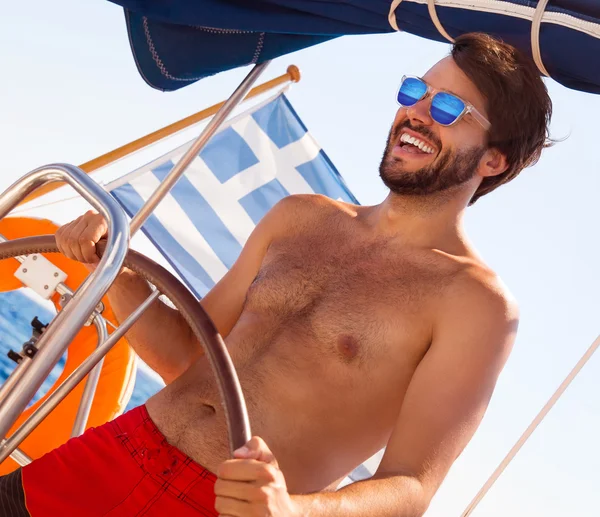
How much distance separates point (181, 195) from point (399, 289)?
9.18ft

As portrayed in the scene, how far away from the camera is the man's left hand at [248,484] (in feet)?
Answer: 4.17

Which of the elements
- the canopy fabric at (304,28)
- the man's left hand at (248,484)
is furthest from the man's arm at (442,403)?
the canopy fabric at (304,28)

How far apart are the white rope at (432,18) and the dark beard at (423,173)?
25 centimetres

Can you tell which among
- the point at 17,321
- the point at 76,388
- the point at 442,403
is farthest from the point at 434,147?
the point at 17,321

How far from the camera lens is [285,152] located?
5047 mm

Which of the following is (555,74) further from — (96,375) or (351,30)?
(96,375)

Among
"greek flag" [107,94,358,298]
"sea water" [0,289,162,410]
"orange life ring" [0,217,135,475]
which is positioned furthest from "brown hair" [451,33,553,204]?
"sea water" [0,289,162,410]

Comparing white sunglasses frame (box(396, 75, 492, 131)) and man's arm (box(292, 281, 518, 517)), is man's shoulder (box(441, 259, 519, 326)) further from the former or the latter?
white sunglasses frame (box(396, 75, 492, 131))

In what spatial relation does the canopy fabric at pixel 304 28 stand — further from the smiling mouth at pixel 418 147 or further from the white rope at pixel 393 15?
the smiling mouth at pixel 418 147

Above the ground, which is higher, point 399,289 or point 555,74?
point 555,74

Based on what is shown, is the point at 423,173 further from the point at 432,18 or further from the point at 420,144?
the point at 432,18

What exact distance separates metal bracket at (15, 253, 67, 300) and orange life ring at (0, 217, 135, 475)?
0.26ft

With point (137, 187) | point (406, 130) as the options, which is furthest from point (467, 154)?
point (137, 187)

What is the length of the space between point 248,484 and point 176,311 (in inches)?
38.8
